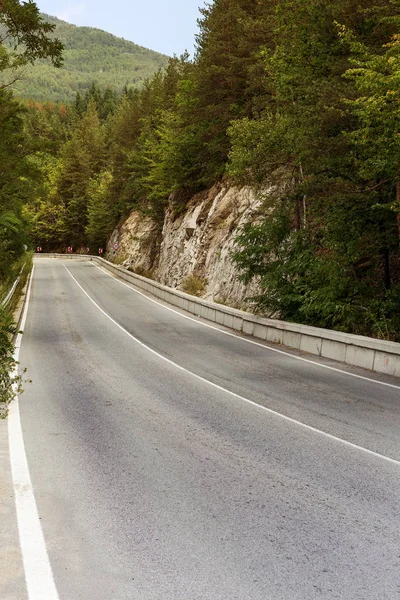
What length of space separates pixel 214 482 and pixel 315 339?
1149 cm

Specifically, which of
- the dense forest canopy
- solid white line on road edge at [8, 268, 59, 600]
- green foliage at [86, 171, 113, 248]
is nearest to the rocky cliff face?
the dense forest canopy

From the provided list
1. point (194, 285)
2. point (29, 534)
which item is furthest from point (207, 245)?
point (29, 534)

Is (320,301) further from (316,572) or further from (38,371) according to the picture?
(316,572)

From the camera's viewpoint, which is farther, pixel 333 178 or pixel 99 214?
pixel 99 214

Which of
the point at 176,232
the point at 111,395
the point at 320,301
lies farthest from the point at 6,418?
the point at 176,232

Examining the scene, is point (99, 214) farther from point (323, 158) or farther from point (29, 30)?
point (323, 158)

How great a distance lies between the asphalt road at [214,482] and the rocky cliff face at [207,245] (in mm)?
12069

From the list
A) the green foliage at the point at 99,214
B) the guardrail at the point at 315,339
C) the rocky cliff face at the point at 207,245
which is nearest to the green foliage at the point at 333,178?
the guardrail at the point at 315,339

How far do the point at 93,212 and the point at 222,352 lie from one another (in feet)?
194

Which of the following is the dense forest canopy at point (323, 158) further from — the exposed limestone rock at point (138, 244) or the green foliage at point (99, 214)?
the green foliage at point (99, 214)

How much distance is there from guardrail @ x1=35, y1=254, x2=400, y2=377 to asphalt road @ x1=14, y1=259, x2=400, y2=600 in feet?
2.71

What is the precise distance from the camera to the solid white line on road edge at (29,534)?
389cm

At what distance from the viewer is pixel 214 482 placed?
608 cm

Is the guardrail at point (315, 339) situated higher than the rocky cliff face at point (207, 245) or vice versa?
the rocky cliff face at point (207, 245)
